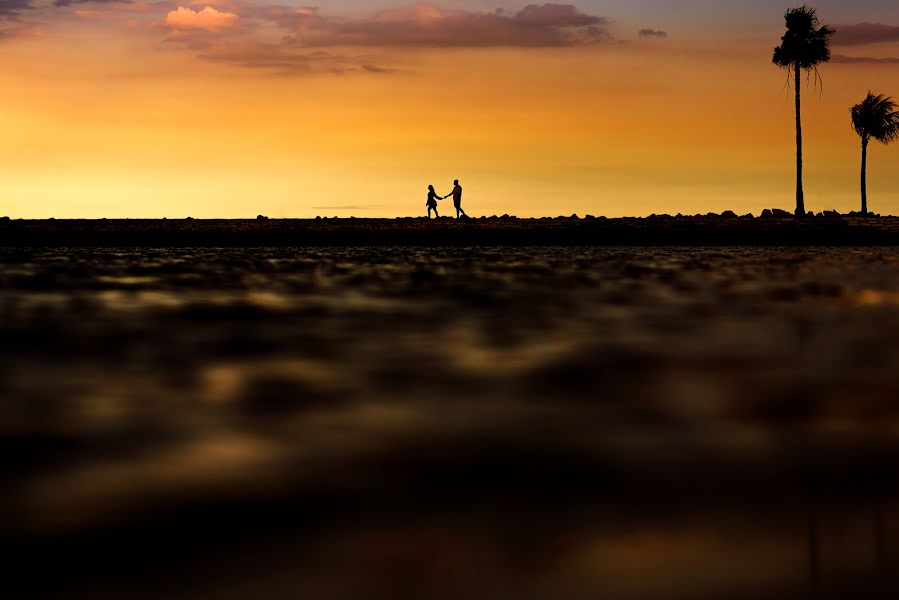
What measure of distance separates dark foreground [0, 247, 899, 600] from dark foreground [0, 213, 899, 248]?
31.1m

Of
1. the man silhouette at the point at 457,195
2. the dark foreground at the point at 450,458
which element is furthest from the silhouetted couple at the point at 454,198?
the dark foreground at the point at 450,458

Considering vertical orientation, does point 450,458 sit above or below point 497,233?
below

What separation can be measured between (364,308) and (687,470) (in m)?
9.20

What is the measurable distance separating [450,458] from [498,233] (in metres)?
38.5

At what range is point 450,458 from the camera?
524cm

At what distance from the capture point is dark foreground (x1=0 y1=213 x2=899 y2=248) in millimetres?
Answer: 43375

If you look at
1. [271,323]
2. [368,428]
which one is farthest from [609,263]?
[368,428]

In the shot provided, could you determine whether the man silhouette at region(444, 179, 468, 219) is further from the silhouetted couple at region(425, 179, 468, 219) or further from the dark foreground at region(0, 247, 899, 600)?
the dark foreground at region(0, 247, 899, 600)

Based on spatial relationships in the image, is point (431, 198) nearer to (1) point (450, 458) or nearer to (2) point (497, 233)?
(2) point (497, 233)

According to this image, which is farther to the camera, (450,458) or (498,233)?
(498,233)

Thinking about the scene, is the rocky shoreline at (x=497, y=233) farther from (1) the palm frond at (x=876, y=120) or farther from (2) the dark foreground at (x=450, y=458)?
(2) the dark foreground at (x=450, y=458)

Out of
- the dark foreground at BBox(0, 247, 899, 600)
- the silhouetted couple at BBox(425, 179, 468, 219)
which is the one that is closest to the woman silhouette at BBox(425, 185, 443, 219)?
the silhouetted couple at BBox(425, 179, 468, 219)

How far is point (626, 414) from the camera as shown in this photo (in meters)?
6.43

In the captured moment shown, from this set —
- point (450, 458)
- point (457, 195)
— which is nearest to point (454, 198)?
point (457, 195)
